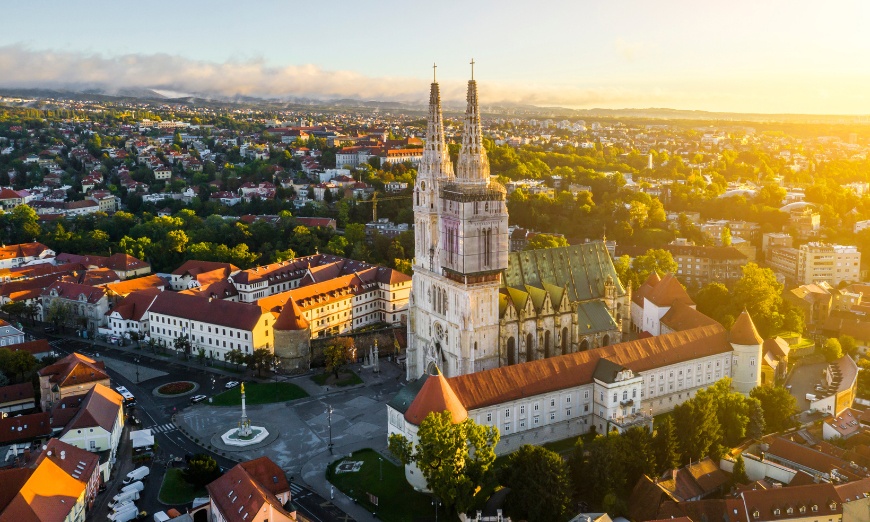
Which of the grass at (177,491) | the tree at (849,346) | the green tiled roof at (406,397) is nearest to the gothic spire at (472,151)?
the green tiled roof at (406,397)

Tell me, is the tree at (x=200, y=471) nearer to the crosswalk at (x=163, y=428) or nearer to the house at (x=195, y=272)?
the crosswalk at (x=163, y=428)

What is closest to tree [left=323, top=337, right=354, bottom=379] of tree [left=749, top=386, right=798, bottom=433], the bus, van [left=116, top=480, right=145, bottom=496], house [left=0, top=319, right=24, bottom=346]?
the bus

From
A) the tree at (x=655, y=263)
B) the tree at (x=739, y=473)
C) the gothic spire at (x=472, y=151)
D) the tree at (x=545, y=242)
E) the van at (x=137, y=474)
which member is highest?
the gothic spire at (x=472, y=151)

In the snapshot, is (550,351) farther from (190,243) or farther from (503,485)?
(190,243)

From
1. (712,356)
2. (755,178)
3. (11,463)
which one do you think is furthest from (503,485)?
(755,178)

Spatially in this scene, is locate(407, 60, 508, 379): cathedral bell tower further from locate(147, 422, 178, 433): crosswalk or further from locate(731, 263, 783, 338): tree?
locate(731, 263, 783, 338): tree
